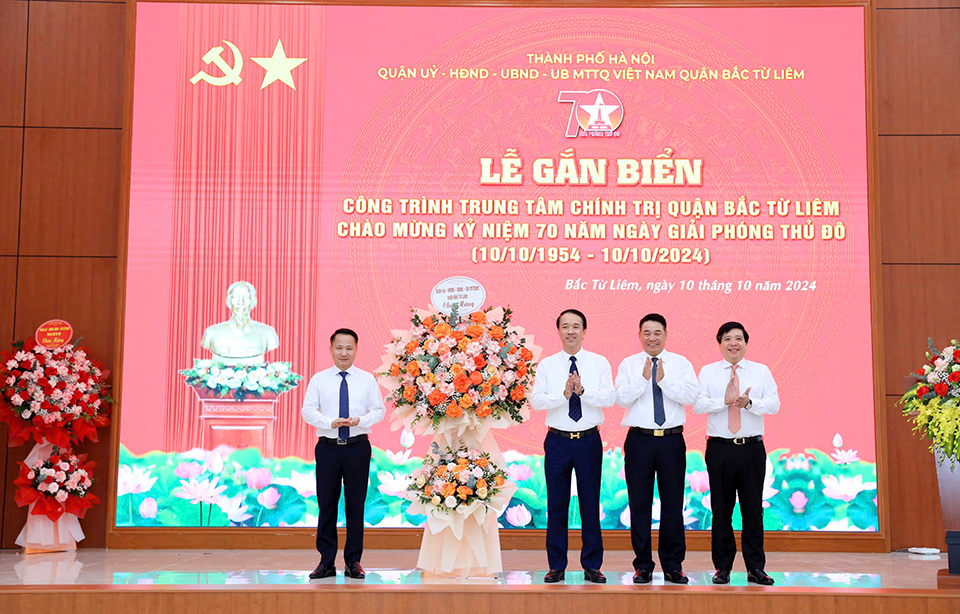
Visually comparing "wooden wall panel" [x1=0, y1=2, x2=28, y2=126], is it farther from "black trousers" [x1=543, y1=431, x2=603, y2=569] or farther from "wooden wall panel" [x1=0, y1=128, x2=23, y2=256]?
"black trousers" [x1=543, y1=431, x2=603, y2=569]

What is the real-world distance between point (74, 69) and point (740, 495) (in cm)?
540

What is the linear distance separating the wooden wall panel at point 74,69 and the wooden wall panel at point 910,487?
598 cm

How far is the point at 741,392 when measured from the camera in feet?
13.8

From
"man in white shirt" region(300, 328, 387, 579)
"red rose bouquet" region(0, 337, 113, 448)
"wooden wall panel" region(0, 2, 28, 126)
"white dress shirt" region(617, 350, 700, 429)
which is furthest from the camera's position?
"wooden wall panel" region(0, 2, 28, 126)

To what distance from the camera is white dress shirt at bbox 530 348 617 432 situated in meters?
4.11

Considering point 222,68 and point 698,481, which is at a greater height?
point 222,68

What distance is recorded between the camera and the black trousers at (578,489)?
407cm

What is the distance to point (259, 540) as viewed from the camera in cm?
577

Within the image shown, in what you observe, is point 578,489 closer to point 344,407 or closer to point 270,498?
point 344,407

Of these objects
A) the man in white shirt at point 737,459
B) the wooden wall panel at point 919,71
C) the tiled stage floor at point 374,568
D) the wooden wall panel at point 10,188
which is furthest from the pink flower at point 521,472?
the wooden wall panel at point 10,188

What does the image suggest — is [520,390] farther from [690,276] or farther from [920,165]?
[920,165]

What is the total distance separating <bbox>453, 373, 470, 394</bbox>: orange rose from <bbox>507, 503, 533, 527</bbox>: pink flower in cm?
207

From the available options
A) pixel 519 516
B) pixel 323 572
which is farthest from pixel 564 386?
pixel 519 516

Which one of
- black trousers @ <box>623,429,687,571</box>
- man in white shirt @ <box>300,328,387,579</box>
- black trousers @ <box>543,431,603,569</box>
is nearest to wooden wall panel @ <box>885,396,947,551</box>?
black trousers @ <box>623,429,687,571</box>
